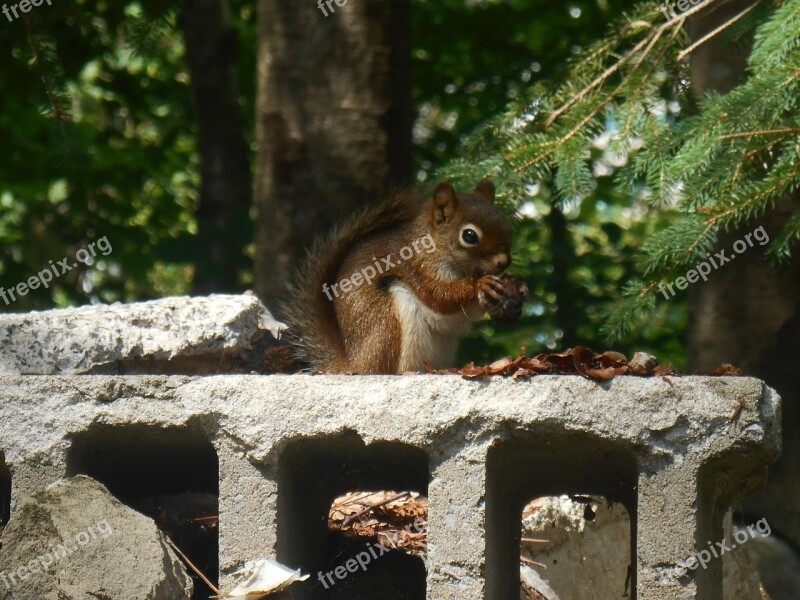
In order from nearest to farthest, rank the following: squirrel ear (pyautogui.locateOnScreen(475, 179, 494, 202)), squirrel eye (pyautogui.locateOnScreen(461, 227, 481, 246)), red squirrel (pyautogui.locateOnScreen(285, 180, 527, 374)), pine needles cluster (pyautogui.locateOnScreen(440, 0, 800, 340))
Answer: pine needles cluster (pyautogui.locateOnScreen(440, 0, 800, 340)) → red squirrel (pyautogui.locateOnScreen(285, 180, 527, 374)) → squirrel eye (pyautogui.locateOnScreen(461, 227, 481, 246)) → squirrel ear (pyautogui.locateOnScreen(475, 179, 494, 202))

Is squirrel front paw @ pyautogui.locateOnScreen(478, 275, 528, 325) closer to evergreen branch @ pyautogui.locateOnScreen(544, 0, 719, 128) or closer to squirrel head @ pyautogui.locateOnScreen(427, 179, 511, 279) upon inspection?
squirrel head @ pyautogui.locateOnScreen(427, 179, 511, 279)

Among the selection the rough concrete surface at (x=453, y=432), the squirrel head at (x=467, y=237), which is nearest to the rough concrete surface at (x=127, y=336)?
the rough concrete surface at (x=453, y=432)

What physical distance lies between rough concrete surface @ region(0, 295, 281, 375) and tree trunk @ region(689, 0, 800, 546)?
1.89m

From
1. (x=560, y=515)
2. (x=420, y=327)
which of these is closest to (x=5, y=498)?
(x=420, y=327)

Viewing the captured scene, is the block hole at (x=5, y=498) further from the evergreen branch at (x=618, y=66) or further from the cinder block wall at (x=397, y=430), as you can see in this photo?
the evergreen branch at (x=618, y=66)

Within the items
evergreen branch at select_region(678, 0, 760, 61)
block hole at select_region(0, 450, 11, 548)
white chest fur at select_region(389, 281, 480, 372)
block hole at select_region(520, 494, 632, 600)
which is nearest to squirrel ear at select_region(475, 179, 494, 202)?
white chest fur at select_region(389, 281, 480, 372)

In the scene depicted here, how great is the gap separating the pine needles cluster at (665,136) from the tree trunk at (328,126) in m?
0.37

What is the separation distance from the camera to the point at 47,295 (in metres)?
5.66

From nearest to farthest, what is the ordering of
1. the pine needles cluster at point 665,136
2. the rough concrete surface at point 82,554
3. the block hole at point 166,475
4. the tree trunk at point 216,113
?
the rough concrete surface at point 82,554 → the block hole at point 166,475 → the pine needles cluster at point 665,136 → the tree trunk at point 216,113

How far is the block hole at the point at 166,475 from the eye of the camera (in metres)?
2.67

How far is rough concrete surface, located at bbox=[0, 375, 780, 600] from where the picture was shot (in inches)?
89.8

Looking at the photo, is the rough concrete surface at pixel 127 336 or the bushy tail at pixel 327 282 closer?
the rough concrete surface at pixel 127 336

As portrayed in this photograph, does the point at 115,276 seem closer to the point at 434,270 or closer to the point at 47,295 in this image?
the point at 47,295

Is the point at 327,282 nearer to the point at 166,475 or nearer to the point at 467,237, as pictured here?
the point at 467,237
